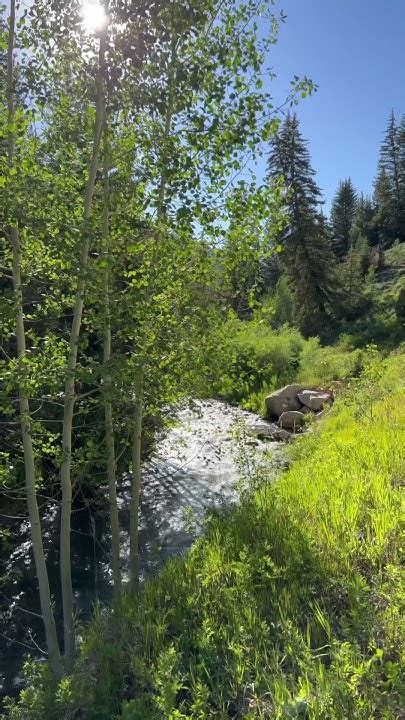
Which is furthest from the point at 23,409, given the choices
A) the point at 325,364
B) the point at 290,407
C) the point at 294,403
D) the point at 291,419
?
the point at 325,364

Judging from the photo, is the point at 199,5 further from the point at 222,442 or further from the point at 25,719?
the point at 222,442

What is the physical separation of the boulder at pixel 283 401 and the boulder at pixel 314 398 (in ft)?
0.64

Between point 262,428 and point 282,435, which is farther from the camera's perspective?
point 262,428

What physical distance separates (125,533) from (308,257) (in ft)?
73.4

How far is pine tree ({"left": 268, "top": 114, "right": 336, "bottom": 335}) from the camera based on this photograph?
27.4 metres

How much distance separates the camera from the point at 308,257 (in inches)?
1080

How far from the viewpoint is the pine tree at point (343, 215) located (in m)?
52.8

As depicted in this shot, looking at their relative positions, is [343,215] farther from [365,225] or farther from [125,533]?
[125,533]

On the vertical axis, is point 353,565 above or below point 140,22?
below

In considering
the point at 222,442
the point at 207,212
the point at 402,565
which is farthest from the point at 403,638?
the point at 222,442

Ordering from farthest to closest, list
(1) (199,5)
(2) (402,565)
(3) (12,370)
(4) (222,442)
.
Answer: (4) (222,442)
(1) (199,5)
(3) (12,370)
(2) (402,565)

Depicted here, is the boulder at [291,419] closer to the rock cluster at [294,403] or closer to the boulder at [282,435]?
the rock cluster at [294,403]

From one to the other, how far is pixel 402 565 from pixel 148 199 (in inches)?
121

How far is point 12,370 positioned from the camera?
11.3 feet
